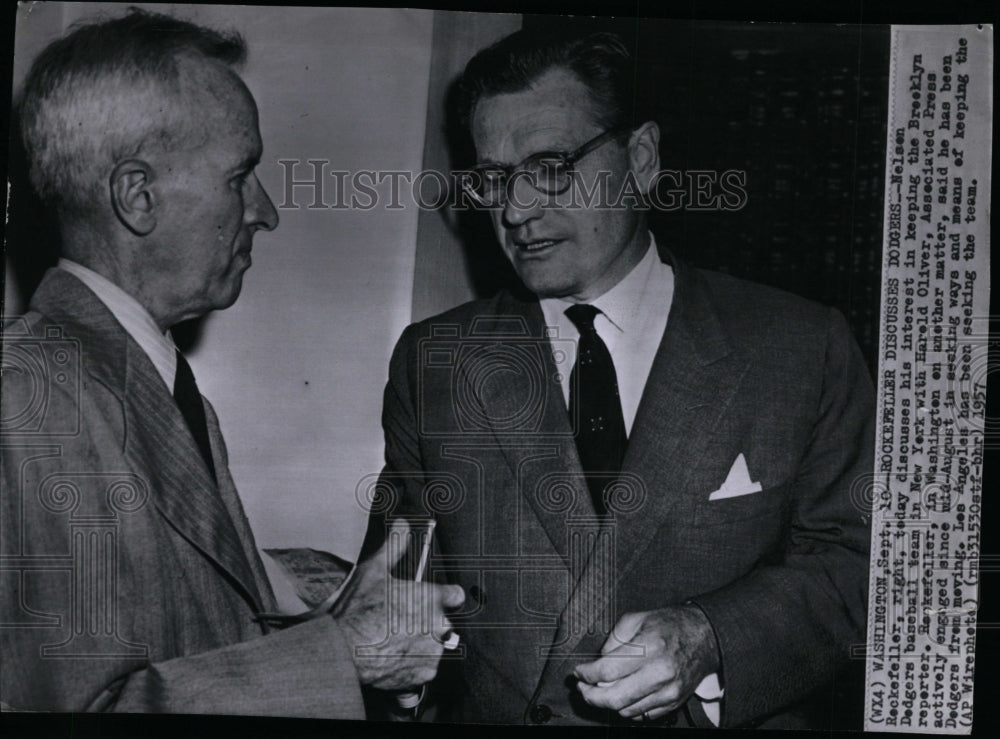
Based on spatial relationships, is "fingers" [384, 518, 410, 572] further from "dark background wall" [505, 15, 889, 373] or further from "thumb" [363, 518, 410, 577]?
"dark background wall" [505, 15, 889, 373]

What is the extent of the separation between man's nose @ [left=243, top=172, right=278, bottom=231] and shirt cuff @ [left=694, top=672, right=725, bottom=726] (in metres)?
1.31

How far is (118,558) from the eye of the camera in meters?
2.06

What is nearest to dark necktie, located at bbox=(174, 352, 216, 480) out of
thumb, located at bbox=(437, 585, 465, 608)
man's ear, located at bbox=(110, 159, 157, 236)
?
man's ear, located at bbox=(110, 159, 157, 236)

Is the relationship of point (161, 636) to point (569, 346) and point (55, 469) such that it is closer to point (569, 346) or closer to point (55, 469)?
point (55, 469)

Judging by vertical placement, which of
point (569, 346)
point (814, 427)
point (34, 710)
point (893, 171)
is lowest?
point (34, 710)

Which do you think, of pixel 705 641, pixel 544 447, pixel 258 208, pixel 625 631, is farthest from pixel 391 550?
pixel 258 208

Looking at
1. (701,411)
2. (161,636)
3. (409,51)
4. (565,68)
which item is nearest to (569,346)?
(701,411)

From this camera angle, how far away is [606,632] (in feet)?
6.82

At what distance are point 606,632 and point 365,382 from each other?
0.72 meters

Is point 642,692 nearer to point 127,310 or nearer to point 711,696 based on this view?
point 711,696

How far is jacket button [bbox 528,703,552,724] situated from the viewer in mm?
2092

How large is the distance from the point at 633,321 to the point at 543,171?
0.37m

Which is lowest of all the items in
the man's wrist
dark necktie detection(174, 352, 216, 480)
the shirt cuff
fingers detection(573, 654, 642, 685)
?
the shirt cuff

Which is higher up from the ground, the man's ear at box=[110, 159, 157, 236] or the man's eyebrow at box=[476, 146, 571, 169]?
the man's eyebrow at box=[476, 146, 571, 169]
